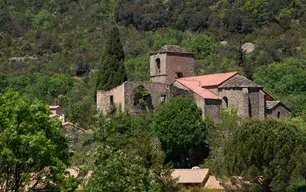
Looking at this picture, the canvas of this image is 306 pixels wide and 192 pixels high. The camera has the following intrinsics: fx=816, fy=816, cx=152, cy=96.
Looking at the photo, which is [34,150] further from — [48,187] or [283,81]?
[283,81]

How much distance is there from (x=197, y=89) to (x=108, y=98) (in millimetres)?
6867

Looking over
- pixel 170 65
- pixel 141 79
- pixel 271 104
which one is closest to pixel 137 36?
pixel 141 79

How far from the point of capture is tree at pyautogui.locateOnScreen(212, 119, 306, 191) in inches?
1813

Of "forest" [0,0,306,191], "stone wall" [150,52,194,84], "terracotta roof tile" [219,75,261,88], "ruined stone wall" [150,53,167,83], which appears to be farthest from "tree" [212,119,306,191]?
"ruined stone wall" [150,53,167,83]

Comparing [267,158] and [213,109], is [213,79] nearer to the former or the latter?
[213,109]

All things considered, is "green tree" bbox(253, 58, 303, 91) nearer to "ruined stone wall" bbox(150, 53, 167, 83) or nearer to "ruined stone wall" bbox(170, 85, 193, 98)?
"ruined stone wall" bbox(150, 53, 167, 83)

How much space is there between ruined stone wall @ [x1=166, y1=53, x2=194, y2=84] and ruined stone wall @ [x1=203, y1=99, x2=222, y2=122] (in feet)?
19.3

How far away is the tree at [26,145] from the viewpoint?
3562 centimetres

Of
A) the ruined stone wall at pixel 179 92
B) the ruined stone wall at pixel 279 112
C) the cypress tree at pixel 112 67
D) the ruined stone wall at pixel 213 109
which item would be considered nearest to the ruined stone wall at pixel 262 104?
the ruined stone wall at pixel 279 112

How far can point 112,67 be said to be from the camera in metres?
64.0

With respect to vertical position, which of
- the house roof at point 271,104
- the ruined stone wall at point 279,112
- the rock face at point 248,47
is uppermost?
the rock face at point 248,47

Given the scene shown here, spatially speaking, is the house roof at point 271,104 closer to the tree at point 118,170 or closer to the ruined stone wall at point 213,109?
the ruined stone wall at point 213,109

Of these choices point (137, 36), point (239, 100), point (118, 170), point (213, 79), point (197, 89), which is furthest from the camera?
point (137, 36)

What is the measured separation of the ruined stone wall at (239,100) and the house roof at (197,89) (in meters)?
1.11
